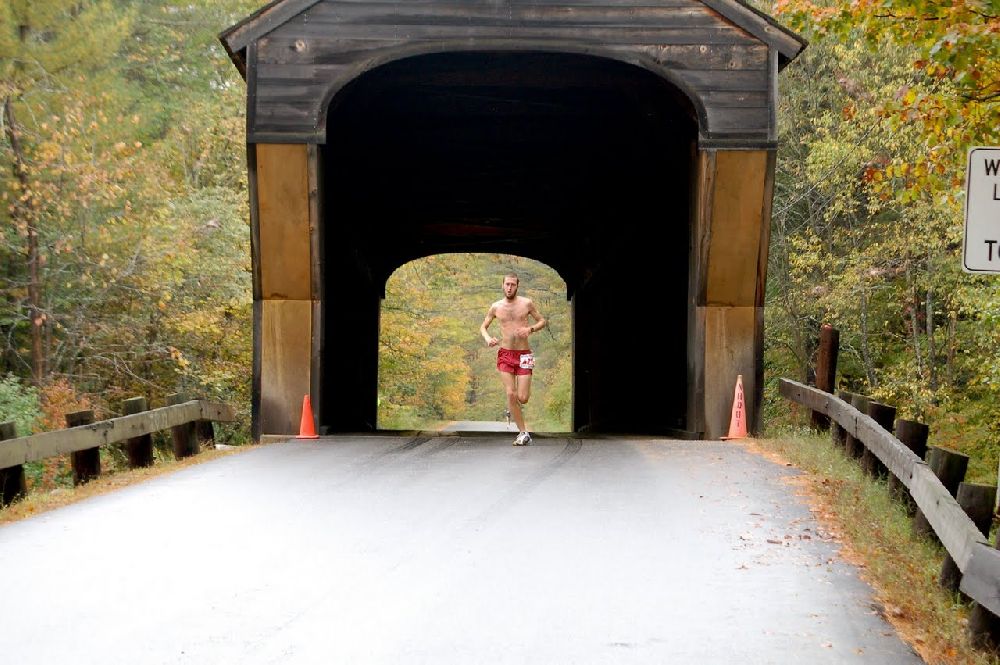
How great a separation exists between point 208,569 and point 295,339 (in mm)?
7114

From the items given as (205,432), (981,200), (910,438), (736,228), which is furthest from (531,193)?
(981,200)

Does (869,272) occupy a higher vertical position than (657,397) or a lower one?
higher

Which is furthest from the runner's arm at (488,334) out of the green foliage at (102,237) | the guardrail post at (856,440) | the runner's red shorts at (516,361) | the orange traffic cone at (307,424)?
the green foliage at (102,237)

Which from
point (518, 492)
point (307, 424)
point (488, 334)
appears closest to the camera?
point (518, 492)

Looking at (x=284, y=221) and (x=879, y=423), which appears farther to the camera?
(x=284, y=221)

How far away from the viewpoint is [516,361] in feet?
37.9

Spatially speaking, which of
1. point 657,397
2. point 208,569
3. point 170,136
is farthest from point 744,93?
point 170,136

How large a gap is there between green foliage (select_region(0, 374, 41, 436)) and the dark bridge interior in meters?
4.02

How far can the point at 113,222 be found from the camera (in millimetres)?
19359

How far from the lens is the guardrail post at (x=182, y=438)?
35.9 feet

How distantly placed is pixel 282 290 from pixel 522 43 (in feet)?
12.0

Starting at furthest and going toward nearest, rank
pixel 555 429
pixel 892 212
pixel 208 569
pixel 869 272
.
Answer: pixel 555 429
pixel 892 212
pixel 869 272
pixel 208 569

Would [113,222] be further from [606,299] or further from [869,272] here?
[869,272]

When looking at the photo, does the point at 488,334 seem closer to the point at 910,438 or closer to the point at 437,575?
the point at 910,438
